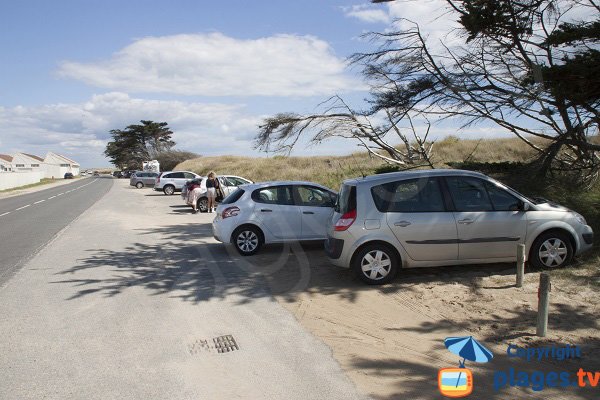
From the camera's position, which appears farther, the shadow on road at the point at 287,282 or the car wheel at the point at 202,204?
the car wheel at the point at 202,204

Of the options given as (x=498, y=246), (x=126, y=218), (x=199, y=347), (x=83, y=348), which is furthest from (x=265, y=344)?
(x=126, y=218)

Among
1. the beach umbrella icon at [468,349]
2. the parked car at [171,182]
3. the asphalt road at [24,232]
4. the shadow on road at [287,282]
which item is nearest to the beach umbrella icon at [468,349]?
the beach umbrella icon at [468,349]

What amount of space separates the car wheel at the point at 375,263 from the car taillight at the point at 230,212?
3532 millimetres

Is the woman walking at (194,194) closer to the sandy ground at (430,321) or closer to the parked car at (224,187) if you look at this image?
the parked car at (224,187)

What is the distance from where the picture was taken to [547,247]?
24.0 ft

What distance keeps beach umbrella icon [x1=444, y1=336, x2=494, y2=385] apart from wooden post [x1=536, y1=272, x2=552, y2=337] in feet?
2.31

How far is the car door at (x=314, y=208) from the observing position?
9.70 metres

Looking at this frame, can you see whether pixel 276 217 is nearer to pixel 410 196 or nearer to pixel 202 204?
pixel 410 196

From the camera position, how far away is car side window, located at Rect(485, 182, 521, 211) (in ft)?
23.7

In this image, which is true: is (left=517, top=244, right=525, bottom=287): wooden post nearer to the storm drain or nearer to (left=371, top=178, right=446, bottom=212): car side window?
(left=371, top=178, right=446, bottom=212): car side window

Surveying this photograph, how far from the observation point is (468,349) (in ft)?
15.3

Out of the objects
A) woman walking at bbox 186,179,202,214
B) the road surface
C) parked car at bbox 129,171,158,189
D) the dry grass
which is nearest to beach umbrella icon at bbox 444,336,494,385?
the road surface

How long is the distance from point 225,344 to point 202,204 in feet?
49.9

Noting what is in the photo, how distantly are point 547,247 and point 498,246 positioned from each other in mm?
842
